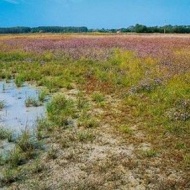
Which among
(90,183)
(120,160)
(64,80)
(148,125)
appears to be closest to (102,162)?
(120,160)

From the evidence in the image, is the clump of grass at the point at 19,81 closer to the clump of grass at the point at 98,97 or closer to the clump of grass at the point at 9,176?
the clump of grass at the point at 98,97

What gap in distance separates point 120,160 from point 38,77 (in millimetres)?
12806

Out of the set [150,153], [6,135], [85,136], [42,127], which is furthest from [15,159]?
[150,153]

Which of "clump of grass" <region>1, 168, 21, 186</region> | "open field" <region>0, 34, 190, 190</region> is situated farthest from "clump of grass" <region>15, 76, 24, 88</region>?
"clump of grass" <region>1, 168, 21, 186</region>

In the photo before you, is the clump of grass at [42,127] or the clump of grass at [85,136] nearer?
the clump of grass at [85,136]

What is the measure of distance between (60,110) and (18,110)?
5.13 feet

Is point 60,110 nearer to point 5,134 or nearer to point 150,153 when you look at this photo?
point 5,134

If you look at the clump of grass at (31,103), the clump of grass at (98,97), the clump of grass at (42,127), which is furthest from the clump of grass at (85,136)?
the clump of grass at (98,97)

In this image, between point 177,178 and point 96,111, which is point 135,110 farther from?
point 177,178

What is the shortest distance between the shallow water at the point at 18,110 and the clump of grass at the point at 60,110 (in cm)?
36

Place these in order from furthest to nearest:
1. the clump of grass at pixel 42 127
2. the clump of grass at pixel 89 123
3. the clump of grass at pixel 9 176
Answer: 1. the clump of grass at pixel 89 123
2. the clump of grass at pixel 42 127
3. the clump of grass at pixel 9 176

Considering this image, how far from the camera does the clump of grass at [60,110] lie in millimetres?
12305

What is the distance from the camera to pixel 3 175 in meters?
8.17

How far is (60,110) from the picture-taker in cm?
1373
